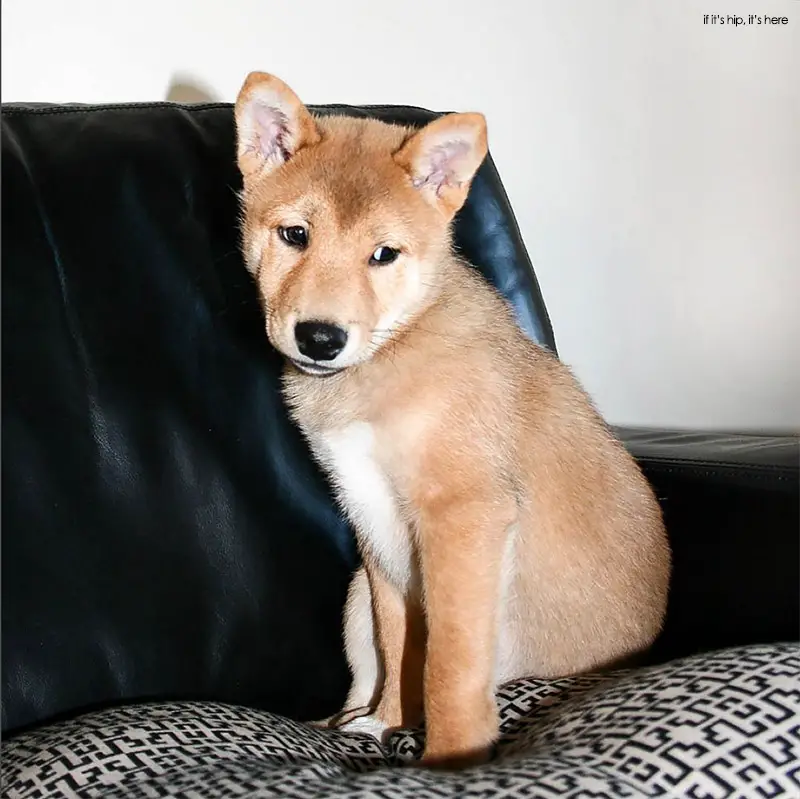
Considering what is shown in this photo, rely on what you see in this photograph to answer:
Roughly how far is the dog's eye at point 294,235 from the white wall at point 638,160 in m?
0.86

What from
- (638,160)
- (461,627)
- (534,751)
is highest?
(638,160)

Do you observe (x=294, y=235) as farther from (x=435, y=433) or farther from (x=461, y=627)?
(x=461, y=627)

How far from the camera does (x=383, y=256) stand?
1.65 m

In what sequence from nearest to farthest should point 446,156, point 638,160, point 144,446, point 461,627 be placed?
point 461,627, point 446,156, point 144,446, point 638,160

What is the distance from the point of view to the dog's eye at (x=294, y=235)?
1.64 m

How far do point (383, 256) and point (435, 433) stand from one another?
317mm

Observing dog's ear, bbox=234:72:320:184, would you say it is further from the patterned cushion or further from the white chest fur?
the patterned cushion

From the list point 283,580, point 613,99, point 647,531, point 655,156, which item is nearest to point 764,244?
point 655,156

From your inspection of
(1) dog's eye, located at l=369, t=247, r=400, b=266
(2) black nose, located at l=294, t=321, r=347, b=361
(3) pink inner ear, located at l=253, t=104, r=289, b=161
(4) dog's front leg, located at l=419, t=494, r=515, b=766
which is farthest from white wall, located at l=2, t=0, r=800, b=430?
(4) dog's front leg, located at l=419, t=494, r=515, b=766

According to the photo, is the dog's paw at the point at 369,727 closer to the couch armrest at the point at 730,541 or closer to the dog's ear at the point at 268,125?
the couch armrest at the point at 730,541

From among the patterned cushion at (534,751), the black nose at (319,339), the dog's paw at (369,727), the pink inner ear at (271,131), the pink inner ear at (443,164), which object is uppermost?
the pink inner ear at (271,131)

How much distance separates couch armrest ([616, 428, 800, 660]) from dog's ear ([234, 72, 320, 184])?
96 centimetres

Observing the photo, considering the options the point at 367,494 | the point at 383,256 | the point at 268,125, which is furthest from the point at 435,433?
the point at 268,125

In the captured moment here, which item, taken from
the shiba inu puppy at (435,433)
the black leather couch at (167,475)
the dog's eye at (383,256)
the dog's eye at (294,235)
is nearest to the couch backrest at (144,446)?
the black leather couch at (167,475)
